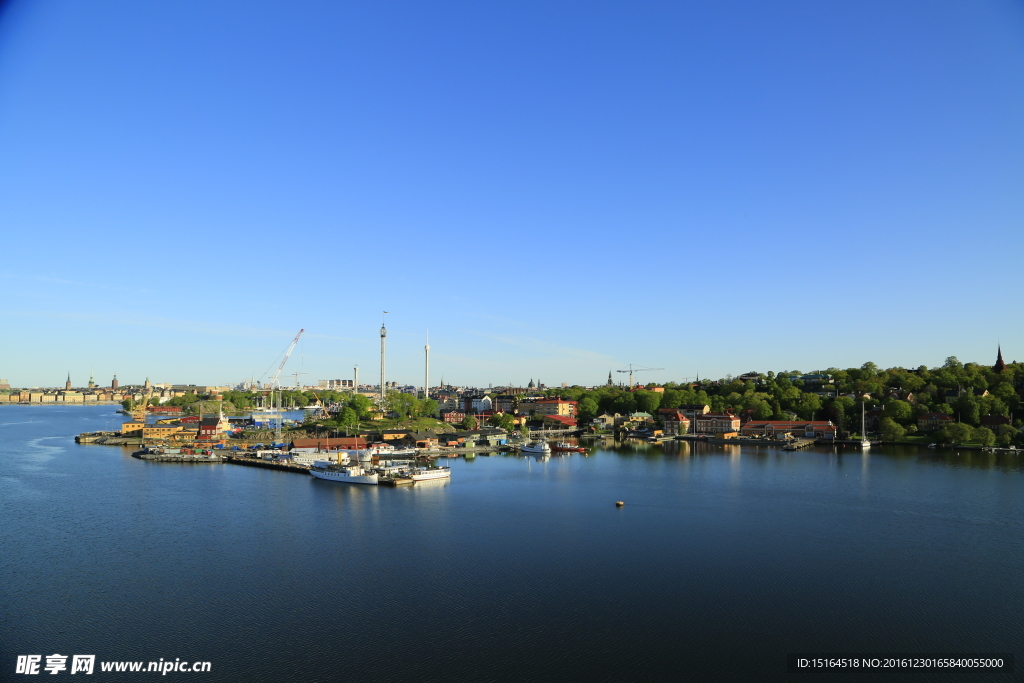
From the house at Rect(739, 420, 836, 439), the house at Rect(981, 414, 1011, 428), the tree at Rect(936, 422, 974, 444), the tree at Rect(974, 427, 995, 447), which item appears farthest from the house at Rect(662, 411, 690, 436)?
the house at Rect(981, 414, 1011, 428)

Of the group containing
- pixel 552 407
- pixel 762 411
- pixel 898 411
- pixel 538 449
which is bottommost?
pixel 538 449

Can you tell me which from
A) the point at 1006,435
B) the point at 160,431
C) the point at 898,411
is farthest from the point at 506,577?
the point at 898,411

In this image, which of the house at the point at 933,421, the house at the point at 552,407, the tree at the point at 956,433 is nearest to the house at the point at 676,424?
the house at the point at 552,407

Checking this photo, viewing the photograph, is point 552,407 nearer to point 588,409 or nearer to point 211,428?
point 588,409

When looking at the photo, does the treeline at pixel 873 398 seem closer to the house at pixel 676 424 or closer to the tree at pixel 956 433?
the tree at pixel 956 433

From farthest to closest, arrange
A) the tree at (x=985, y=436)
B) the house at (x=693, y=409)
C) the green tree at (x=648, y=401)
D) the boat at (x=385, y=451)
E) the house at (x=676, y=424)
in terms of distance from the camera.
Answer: the green tree at (x=648, y=401), the house at (x=693, y=409), the house at (x=676, y=424), the tree at (x=985, y=436), the boat at (x=385, y=451)

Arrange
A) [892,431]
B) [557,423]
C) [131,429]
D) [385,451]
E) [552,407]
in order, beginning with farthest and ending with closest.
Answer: [552,407]
[557,423]
[131,429]
[892,431]
[385,451]

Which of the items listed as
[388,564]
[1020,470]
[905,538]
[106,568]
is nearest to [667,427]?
[1020,470]
